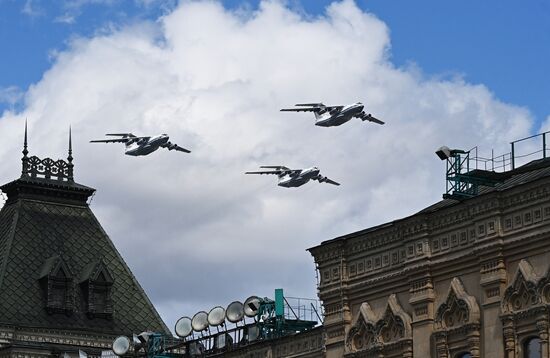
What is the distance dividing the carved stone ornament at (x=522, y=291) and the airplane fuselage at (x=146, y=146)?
99.1 feet

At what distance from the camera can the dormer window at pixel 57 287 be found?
371 feet

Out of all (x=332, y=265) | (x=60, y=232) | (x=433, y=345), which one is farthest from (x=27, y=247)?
(x=433, y=345)

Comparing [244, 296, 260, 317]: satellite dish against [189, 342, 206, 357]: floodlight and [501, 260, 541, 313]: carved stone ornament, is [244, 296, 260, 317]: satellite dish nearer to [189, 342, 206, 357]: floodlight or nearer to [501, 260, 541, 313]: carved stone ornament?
[189, 342, 206, 357]: floodlight

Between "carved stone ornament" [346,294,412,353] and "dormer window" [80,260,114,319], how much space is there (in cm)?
4316

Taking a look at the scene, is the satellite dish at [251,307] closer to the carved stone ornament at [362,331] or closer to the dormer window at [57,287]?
the carved stone ornament at [362,331]

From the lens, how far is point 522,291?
6512 cm

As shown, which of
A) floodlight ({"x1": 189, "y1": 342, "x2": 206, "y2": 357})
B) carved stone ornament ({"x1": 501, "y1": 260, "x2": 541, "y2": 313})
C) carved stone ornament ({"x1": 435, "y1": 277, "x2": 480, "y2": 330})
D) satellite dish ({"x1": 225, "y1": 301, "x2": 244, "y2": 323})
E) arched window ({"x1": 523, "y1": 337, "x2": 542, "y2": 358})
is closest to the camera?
carved stone ornament ({"x1": 501, "y1": 260, "x2": 541, "y2": 313})

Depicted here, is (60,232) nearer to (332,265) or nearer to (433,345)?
(332,265)

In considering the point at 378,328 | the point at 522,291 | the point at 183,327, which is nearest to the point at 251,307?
the point at 183,327

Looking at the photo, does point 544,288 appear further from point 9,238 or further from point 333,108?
point 9,238

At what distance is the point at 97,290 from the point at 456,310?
166 feet

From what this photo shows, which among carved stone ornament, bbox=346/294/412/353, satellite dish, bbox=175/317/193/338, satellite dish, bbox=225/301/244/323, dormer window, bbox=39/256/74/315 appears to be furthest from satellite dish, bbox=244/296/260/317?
dormer window, bbox=39/256/74/315

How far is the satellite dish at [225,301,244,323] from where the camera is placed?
90.2 metres

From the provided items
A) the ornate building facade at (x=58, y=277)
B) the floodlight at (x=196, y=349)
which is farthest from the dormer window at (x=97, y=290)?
the floodlight at (x=196, y=349)
